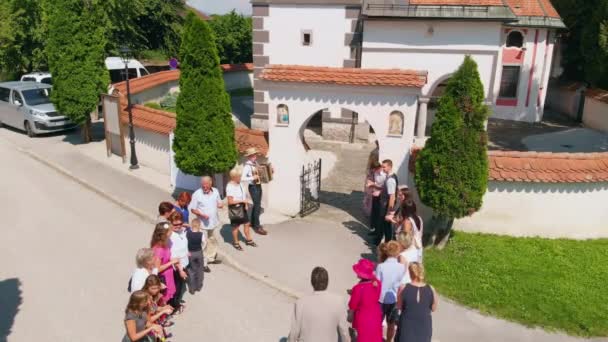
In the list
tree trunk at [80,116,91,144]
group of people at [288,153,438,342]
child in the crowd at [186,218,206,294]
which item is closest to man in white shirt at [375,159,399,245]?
group of people at [288,153,438,342]

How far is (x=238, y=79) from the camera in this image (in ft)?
118

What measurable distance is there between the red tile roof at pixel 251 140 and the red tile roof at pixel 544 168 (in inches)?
200

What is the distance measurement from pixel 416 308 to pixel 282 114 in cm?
671

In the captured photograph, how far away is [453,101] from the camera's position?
30.0 feet

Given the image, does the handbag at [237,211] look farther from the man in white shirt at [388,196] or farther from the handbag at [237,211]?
the man in white shirt at [388,196]

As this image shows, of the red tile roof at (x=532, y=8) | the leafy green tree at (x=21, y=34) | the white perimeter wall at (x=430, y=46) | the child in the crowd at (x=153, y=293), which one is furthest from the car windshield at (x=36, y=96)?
the red tile roof at (x=532, y=8)

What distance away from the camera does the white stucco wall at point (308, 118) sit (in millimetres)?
10508

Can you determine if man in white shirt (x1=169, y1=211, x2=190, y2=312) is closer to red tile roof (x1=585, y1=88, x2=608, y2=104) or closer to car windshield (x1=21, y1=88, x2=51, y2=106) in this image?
car windshield (x1=21, y1=88, x2=51, y2=106)

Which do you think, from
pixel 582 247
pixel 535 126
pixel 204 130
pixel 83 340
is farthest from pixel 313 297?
pixel 535 126

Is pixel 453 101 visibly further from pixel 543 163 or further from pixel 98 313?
pixel 98 313

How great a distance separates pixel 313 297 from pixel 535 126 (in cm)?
2234

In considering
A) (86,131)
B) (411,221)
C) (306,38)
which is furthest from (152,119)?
(411,221)

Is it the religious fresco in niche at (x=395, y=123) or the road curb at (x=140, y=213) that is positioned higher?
the religious fresco in niche at (x=395, y=123)

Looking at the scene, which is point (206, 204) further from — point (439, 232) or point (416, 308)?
point (439, 232)
